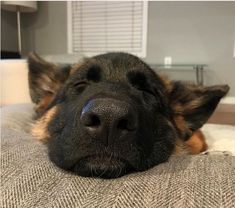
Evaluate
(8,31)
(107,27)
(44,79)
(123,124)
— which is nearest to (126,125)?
(123,124)

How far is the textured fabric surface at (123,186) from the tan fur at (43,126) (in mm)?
386

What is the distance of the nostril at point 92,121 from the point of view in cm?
72

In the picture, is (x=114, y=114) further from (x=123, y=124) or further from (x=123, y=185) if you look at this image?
(x=123, y=185)

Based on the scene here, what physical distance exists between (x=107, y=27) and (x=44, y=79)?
11.0ft

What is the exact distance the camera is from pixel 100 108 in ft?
2.32

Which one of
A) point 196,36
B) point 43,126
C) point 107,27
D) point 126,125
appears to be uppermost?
point 107,27

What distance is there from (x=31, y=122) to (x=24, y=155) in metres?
0.67

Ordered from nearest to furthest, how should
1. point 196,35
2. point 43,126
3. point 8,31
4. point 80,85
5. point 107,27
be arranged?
point 80,85, point 43,126, point 196,35, point 107,27, point 8,31

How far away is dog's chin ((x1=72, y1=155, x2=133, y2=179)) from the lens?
75 cm

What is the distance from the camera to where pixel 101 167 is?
755mm

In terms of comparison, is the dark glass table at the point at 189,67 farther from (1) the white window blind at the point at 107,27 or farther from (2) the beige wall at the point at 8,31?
(2) the beige wall at the point at 8,31

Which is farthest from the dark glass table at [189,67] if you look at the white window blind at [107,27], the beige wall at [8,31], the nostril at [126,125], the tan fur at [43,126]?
the nostril at [126,125]

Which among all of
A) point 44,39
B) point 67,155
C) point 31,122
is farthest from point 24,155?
point 44,39

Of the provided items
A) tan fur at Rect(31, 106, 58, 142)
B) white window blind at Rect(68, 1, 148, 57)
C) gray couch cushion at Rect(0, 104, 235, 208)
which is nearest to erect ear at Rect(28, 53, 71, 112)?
tan fur at Rect(31, 106, 58, 142)
